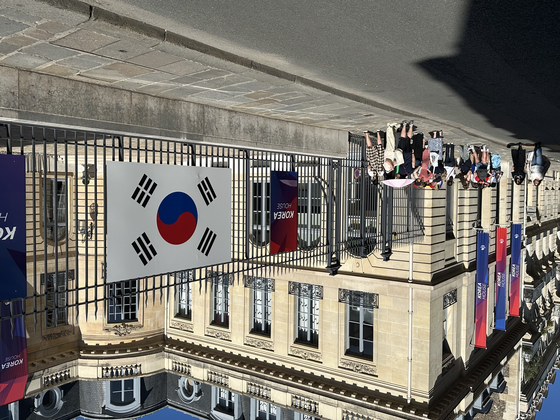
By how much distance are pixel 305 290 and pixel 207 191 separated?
36.1 ft

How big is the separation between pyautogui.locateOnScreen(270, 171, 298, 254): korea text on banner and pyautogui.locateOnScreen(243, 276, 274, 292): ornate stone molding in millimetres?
8922

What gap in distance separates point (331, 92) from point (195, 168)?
263cm

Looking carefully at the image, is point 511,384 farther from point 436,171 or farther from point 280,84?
point 280,84

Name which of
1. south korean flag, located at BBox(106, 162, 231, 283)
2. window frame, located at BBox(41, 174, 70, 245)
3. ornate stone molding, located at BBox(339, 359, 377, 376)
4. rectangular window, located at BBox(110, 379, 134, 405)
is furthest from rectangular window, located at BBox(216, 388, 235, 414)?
south korean flag, located at BBox(106, 162, 231, 283)

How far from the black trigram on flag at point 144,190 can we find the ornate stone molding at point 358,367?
12.0m

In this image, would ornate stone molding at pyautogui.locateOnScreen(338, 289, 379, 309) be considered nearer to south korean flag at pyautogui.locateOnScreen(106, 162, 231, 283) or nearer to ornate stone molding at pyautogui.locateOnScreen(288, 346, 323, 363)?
ornate stone molding at pyautogui.locateOnScreen(288, 346, 323, 363)

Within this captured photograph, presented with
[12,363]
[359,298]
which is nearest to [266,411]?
[359,298]

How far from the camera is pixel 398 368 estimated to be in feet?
50.5

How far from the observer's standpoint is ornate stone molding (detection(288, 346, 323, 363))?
16.9m

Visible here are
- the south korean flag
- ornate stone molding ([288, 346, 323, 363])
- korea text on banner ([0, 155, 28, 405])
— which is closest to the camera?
korea text on banner ([0, 155, 28, 405])

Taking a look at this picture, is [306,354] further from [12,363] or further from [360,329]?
[12,363]

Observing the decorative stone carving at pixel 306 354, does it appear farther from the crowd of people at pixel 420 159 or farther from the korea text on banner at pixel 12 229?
the korea text on banner at pixel 12 229

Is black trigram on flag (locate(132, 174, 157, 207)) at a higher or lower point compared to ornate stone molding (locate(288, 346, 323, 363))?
higher

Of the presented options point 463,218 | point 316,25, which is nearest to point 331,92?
point 316,25
